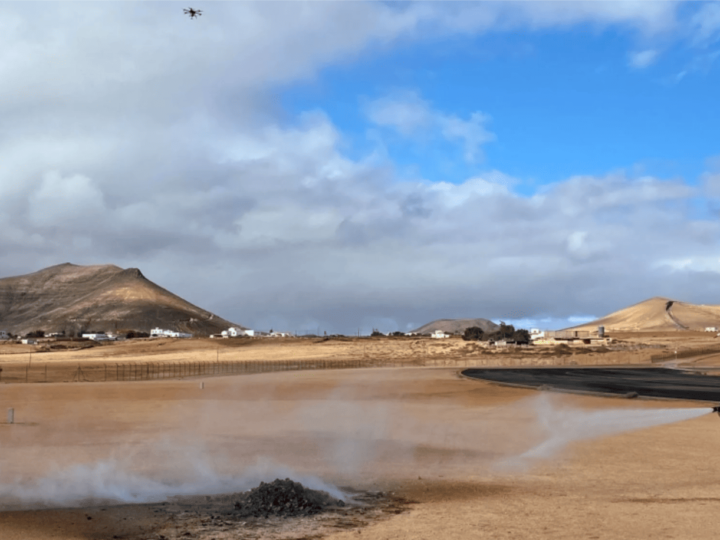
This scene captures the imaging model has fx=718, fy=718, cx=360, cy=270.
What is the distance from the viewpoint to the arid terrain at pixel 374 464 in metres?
15.4

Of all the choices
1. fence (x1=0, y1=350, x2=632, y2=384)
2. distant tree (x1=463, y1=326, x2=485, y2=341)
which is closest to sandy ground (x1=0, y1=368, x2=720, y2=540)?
fence (x1=0, y1=350, x2=632, y2=384)

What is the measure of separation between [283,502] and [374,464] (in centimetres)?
765

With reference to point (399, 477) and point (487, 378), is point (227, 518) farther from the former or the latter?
point (487, 378)

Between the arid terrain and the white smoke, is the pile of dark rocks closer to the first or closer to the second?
the arid terrain

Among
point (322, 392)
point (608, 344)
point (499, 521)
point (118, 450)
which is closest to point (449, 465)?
point (499, 521)

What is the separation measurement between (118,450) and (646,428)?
22675mm

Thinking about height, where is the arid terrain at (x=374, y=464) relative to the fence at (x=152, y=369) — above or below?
below

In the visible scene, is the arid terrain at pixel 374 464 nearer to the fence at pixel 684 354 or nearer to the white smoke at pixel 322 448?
the white smoke at pixel 322 448

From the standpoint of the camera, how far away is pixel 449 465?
23.6m

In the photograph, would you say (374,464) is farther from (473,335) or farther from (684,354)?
(473,335)

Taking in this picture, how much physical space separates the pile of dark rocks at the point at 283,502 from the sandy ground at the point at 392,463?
3.54 ft

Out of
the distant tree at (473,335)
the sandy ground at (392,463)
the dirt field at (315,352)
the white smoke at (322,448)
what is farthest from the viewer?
the distant tree at (473,335)

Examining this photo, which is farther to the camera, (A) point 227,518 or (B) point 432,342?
(B) point 432,342

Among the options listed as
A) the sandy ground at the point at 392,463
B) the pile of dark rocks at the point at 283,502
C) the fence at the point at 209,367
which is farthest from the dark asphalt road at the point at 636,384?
the pile of dark rocks at the point at 283,502
